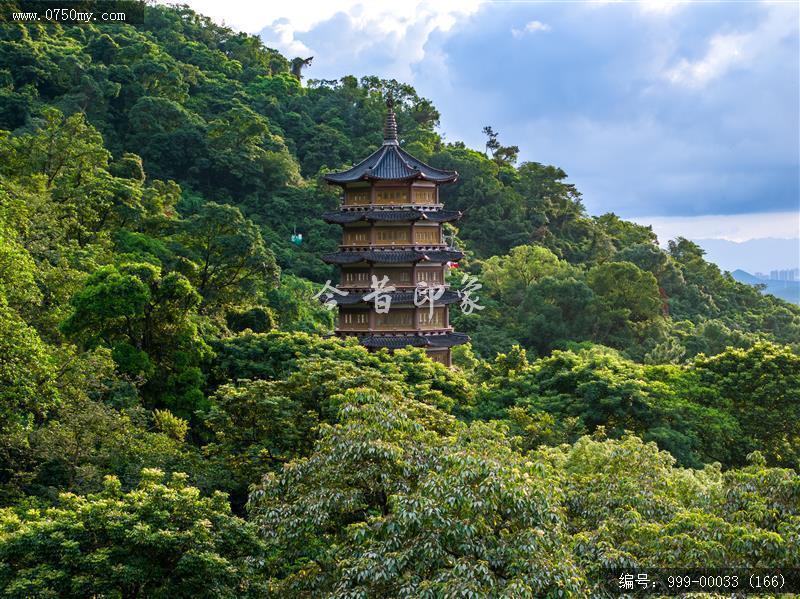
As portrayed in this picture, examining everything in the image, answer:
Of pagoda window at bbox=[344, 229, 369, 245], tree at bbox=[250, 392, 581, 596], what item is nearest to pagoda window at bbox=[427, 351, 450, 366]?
pagoda window at bbox=[344, 229, 369, 245]

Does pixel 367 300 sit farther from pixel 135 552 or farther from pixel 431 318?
pixel 135 552

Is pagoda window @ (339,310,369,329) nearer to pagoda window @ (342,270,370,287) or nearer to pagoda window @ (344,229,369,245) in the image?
pagoda window @ (342,270,370,287)

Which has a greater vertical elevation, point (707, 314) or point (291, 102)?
point (291, 102)

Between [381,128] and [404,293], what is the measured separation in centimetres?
4679

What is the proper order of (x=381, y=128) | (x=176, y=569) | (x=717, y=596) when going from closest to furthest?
(x=717, y=596), (x=176, y=569), (x=381, y=128)

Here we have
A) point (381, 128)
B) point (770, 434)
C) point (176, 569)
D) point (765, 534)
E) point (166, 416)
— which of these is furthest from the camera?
point (381, 128)

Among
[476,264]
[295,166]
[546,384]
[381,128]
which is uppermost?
[381,128]

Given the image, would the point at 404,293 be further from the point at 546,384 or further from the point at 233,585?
the point at 233,585

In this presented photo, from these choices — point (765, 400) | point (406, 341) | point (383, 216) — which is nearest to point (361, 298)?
point (406, 341)

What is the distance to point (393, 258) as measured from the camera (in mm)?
36688

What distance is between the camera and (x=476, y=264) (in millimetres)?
66125

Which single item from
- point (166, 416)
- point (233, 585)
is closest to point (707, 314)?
point (166, 416)

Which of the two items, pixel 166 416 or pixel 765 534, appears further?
pixel 166 416

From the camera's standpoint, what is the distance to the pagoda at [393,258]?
36.5 meters
